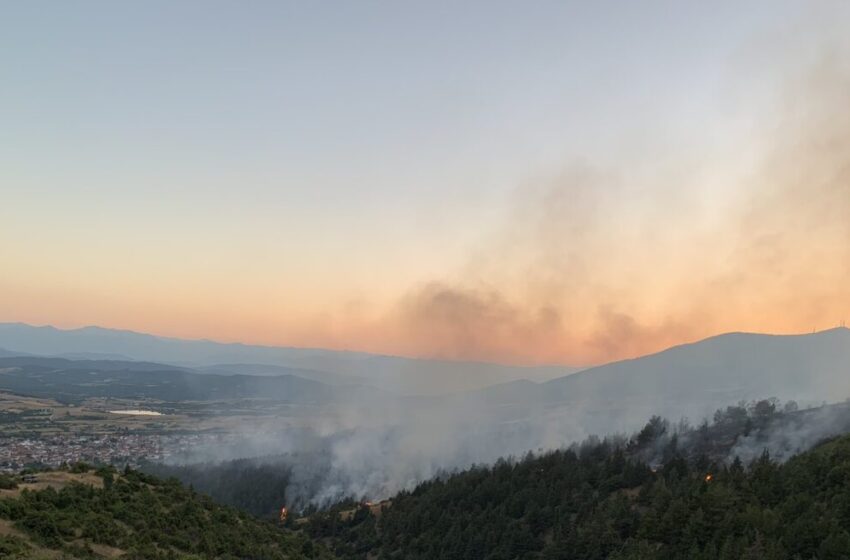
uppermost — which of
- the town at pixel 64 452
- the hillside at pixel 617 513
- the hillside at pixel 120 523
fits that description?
the hillside at pixel 120 523

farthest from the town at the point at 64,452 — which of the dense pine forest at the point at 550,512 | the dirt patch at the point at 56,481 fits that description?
the dirt patch at the point at 56,481

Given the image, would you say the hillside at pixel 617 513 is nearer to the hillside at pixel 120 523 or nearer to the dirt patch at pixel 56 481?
the hillside at pixel 120 523

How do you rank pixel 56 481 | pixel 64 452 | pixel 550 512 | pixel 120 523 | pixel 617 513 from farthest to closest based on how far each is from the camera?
pixel 64 452
pixel 550 512
pixel 617 513
pixel 56 481
pixel 120 523

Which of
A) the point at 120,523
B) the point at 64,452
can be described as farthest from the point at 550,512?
the point at 64,452

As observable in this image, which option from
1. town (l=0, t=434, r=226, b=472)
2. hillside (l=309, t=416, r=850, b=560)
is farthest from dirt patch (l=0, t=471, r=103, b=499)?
town (l=0, t=434, r=226, b=472)

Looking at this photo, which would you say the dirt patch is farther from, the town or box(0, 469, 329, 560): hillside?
the town

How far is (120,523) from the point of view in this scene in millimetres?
33656

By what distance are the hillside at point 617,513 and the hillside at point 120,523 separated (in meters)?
35.5

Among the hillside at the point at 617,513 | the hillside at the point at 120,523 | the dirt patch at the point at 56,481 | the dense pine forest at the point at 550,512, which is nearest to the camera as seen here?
the hillside at the point at 120,523

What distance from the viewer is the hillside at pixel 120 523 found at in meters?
27.7

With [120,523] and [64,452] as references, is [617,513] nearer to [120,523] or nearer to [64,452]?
[120,523]

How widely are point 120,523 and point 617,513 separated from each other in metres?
56.0

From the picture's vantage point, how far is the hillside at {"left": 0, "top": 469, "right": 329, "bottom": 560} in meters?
27.7

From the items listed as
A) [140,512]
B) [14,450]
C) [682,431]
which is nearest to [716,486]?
[140,512]
